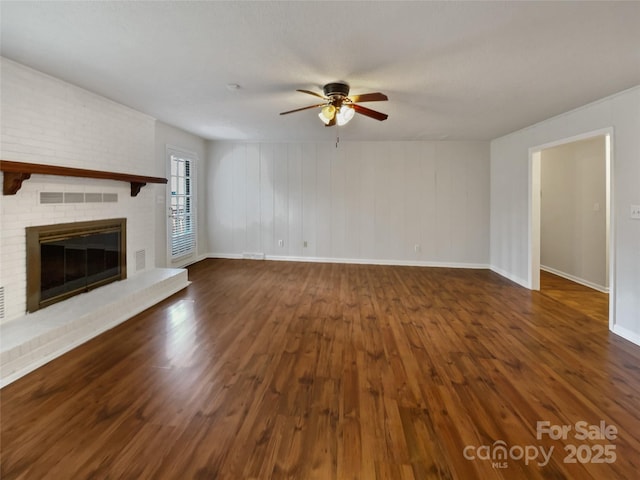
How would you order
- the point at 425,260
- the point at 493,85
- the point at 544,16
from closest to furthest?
the point at 544,16 → the point at 493,85 → the point at 425,260

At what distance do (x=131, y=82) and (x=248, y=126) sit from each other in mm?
2096

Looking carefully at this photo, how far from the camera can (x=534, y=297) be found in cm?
431

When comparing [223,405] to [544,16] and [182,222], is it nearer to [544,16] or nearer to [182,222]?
[544,16]

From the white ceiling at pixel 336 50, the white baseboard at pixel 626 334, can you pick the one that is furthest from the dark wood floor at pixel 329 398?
the white ceiling at pixel 336 50

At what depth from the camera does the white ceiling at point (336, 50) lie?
194 cm

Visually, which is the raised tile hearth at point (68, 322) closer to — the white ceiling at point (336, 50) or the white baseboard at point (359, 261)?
the white ceiling at point (336, 50)

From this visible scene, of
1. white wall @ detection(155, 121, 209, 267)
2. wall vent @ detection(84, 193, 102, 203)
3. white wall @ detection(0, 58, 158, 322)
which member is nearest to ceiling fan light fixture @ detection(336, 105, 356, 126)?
white wall @ detection(0, 58, 158, 322)

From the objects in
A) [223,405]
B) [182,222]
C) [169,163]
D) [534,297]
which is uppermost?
[169,163]

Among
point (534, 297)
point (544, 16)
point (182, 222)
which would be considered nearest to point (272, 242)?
point (182, 222)

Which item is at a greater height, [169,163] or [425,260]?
[169,163]

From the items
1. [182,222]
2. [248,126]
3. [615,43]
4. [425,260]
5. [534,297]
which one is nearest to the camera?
[615,43]

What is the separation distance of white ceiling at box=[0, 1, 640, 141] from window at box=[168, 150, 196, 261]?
6.05ft

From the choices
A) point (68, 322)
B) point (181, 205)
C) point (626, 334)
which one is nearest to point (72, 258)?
point (68, 322)

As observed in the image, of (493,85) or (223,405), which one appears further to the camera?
(493,85)
